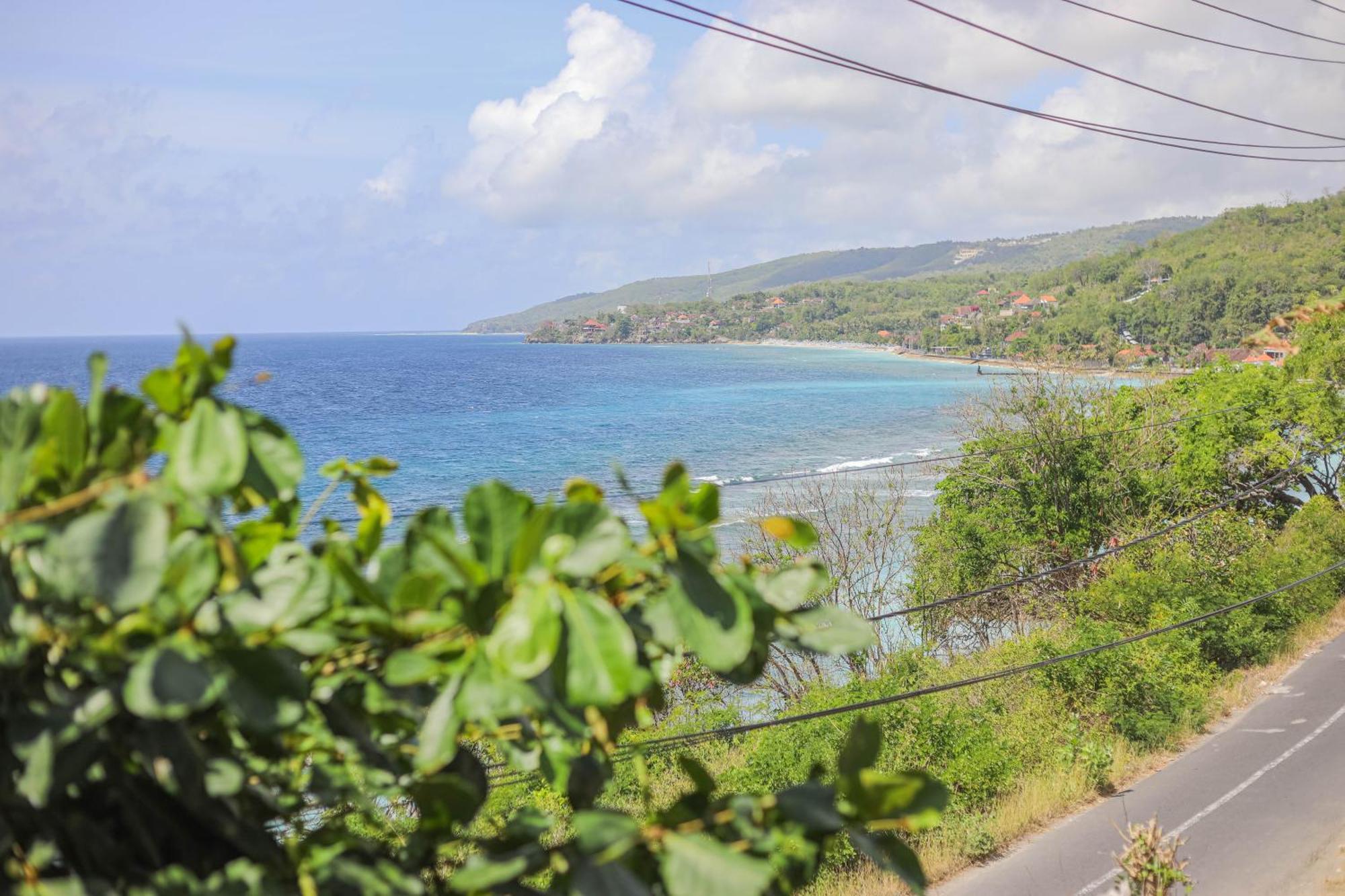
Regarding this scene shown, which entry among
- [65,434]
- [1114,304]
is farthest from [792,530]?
[1114,304]

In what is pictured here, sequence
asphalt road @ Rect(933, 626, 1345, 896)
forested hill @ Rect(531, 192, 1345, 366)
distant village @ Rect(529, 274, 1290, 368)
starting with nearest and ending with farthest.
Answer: asphalt road @ Rect(933, 626, 1345, 896) < distant village @ Rect(529, 274, 1290, 368) < forested hill @ Rect(531, 192, 1345, 366)

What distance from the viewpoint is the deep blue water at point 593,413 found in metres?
43.0

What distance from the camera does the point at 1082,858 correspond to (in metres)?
10.2

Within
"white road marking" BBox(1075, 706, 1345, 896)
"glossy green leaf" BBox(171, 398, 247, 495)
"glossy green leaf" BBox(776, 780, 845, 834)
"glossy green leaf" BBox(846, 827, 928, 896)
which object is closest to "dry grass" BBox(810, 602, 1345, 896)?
"white road marking" BBox(1075, 706, 1345, 896)

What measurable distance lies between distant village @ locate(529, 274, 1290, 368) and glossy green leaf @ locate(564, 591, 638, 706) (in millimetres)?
27304

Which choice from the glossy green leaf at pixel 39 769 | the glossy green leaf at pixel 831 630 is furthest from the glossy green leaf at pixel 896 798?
the glossy green leaf at pixel 39 769

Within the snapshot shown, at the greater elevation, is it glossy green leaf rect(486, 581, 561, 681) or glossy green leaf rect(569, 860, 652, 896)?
glossy green leaf rect(486, 581, 561, 681)

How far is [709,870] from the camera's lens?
2.73 feet

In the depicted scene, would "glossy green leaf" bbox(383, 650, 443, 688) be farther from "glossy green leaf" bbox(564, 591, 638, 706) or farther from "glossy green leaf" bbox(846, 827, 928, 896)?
"glossy green leaf" bbox(846, 827, 928, 896)

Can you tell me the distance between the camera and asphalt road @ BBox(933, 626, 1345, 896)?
9406 millimetres

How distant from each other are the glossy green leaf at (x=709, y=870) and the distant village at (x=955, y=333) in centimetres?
2722

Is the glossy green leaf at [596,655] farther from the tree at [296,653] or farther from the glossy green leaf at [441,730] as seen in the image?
the glossy green leaf at [441,730]

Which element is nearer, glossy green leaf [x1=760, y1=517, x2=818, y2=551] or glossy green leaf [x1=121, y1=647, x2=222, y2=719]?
glossy green leaf [x1=121, y1=647, x2=222, y2=719]

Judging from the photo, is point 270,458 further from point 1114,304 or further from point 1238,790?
point 1114,304
